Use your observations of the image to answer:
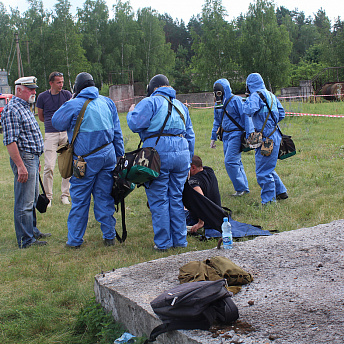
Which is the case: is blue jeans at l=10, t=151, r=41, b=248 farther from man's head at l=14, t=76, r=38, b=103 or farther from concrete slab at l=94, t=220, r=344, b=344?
concrete slab at l=94, t=220, r=344, b=344

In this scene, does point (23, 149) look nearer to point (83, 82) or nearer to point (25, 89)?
point (25, 89)

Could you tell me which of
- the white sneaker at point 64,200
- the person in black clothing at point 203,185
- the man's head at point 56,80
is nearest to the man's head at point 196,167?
the person in black clothing at point 203,185

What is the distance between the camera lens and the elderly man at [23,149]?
5141 millimetres

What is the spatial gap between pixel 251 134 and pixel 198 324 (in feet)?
15.0

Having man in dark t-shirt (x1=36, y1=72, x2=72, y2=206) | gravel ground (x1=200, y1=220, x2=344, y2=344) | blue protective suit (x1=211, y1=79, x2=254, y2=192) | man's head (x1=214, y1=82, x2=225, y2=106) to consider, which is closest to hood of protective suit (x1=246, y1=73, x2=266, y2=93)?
blue protective suit (x1=211, y1=79, x2=254, y2=192)

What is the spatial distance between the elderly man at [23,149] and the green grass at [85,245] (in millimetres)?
317

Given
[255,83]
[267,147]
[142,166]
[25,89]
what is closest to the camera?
[142,166]

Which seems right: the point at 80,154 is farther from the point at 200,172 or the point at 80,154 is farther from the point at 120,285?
the point at 120,285

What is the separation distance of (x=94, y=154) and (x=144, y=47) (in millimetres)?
A: 43813

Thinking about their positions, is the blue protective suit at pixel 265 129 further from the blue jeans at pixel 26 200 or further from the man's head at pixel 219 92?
the blue jeans at pixel 26 200

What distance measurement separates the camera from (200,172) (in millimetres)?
5820

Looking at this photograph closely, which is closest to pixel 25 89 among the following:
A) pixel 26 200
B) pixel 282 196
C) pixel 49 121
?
pixel 26 200

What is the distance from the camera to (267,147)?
6832 millimetres

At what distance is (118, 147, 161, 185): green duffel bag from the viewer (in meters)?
4.69
